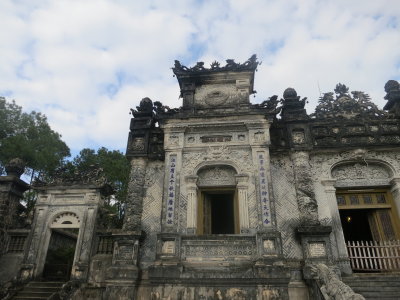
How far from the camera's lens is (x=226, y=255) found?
27.0 ft

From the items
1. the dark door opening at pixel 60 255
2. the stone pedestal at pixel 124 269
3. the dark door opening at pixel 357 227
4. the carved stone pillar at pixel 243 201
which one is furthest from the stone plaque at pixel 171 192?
the dark door opening at pixel 357 227

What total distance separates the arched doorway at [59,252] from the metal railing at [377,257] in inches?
375

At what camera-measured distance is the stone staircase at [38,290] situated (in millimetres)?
10383

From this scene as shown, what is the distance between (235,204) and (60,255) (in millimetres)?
9184

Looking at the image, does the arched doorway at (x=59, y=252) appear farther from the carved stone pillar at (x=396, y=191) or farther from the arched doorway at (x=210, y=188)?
the carved stone pillar at (x=396, y=191)

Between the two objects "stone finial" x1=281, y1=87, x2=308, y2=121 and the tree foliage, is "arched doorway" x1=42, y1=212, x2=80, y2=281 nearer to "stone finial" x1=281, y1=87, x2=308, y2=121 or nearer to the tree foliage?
the tree foliage

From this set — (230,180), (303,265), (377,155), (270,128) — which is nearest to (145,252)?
(230,180)

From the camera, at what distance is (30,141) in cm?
1766

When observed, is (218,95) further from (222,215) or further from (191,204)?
(222,215)

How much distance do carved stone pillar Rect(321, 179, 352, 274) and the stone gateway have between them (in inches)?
1.2

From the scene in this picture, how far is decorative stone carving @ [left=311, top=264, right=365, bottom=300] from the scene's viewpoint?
602cm

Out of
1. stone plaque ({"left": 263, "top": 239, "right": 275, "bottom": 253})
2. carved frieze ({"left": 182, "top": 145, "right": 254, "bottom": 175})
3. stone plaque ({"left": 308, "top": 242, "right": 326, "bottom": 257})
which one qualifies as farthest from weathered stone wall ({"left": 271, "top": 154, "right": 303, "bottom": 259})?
carved frieze ({"left": 182, "top": 145, "right": 254, "bottom": 175})

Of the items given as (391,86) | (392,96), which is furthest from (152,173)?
(391,86)

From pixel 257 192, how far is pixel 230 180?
104cm
